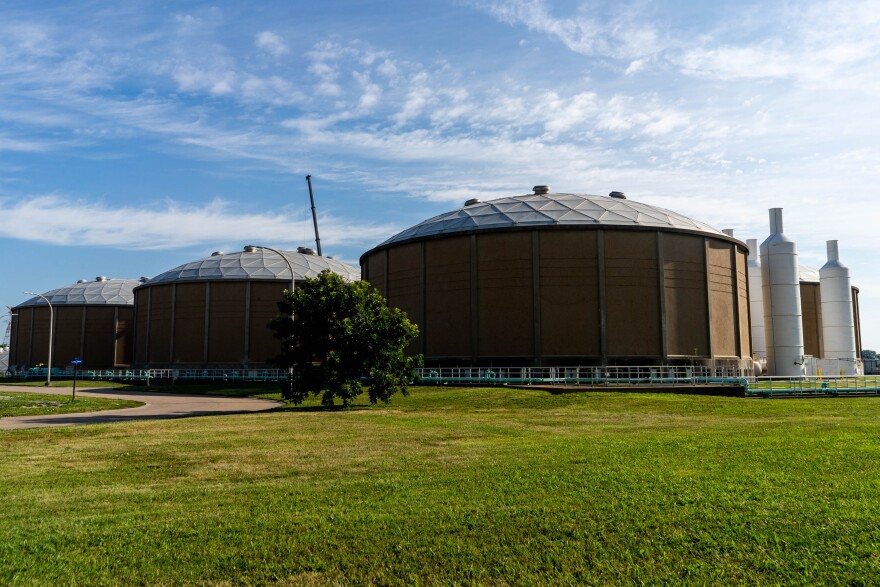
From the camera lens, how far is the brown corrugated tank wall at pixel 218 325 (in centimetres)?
7131

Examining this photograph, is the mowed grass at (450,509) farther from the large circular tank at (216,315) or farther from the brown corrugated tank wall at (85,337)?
the brown corrugated tank wall at (85,337)

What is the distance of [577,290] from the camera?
4884cm

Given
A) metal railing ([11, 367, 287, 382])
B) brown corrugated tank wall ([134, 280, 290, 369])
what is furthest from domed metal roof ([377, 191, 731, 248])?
brown corrugated tank wall ([134, 280, 290, 369])

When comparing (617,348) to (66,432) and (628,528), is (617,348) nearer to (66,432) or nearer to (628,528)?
(66,432)

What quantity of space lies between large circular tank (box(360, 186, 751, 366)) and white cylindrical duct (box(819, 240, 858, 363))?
22.3 metres

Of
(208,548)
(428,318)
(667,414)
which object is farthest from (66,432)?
(428,318)

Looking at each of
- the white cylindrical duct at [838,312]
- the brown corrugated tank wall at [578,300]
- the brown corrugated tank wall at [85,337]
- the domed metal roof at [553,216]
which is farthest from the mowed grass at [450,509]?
the brown corrugated tank wall at [85,337]

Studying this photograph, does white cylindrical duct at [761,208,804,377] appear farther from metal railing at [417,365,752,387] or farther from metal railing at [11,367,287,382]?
metal railing at [11,367,287,382]

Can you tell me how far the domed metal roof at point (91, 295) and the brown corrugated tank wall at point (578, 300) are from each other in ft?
187

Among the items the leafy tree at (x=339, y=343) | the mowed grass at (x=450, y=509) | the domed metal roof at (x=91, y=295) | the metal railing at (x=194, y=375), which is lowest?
the mowed grass at (x=450, y=509)

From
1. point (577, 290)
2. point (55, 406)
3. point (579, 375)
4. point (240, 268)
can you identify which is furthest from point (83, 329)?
point (579, 375)

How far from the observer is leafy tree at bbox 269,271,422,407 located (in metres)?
30.3

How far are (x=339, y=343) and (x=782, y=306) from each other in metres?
44.6

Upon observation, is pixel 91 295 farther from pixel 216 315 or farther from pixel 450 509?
pixel 450 509
